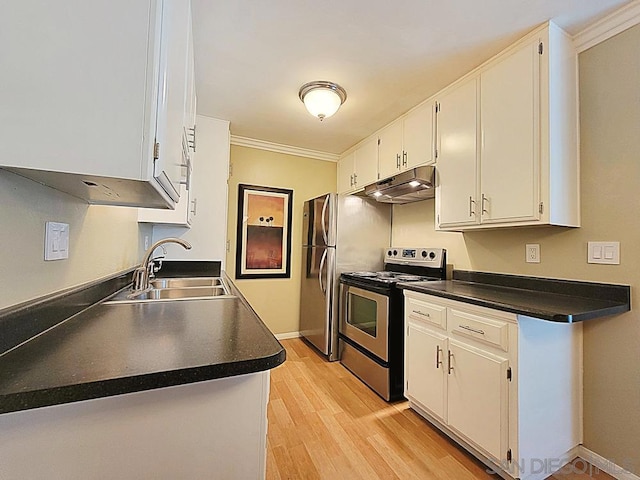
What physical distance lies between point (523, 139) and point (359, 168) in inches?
69.1

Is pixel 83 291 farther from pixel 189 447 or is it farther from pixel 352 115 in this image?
pixel 352 115

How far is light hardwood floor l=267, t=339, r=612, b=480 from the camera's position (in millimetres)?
1551

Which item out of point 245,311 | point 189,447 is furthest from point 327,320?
point 189,447

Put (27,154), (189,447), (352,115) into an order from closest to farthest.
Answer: (27,154) → (189,447) → (352,115)

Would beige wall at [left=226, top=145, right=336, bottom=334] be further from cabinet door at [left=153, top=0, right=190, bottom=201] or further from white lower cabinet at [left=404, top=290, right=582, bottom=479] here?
cabinet door at [left=153, top=0, right=190, bottom=201]

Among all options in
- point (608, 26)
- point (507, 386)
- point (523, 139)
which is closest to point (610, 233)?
point (523, 139)

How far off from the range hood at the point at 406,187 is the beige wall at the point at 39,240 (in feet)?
6.47

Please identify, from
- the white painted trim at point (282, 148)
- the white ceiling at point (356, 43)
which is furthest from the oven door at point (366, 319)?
the white painted trim at point (282, 148)

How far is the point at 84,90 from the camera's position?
0.63m

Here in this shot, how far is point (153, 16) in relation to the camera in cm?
68

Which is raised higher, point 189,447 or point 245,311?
point 245,311

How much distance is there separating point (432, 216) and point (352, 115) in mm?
→ 1166

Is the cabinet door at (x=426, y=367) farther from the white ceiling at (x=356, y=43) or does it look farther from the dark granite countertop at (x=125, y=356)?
the white ceiling at (x=356, y=43)

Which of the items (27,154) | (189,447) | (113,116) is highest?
(113,116)
